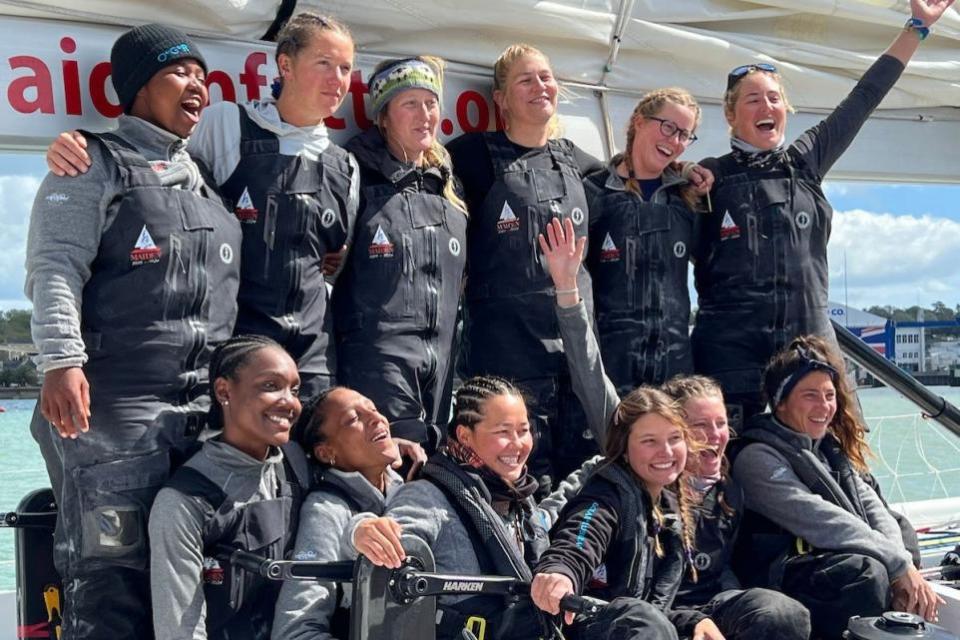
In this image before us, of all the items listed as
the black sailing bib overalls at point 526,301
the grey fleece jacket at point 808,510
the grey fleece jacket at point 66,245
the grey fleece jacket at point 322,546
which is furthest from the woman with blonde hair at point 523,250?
the grey fleece jacket at point 66,245

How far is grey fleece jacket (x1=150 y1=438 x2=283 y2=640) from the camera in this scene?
2.44 metres

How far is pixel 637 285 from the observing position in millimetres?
3596

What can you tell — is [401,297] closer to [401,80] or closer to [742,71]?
[401,80]

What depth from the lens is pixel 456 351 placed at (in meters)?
3.36

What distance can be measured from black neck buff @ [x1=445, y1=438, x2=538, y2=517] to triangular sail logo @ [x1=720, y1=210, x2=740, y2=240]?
133 centimetres

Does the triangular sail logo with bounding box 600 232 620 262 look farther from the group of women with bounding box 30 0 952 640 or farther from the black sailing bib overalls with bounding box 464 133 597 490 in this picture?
the black sailing bib overalls with bounding box 464 133 597 490

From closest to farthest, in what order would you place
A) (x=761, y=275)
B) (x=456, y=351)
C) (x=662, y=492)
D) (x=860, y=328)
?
(x=662, y=492), (x=456, y=351), (x=761, y=275), (x=860, y=328)

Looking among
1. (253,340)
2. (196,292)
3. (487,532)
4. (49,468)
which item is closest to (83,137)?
(196,292)

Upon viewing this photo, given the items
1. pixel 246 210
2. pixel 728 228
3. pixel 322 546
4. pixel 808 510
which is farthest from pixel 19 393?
pixel 808 510

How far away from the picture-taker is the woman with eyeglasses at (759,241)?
3697 millimetres

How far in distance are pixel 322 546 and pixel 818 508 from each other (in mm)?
1510

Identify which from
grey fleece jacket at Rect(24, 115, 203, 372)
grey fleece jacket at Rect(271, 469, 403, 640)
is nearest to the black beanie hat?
grey fleece jacket at Rect(24, 115, 203, 372)

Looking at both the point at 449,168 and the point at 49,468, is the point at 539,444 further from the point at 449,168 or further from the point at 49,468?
the point at 49,468

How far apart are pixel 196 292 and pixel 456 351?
0.90 meters
